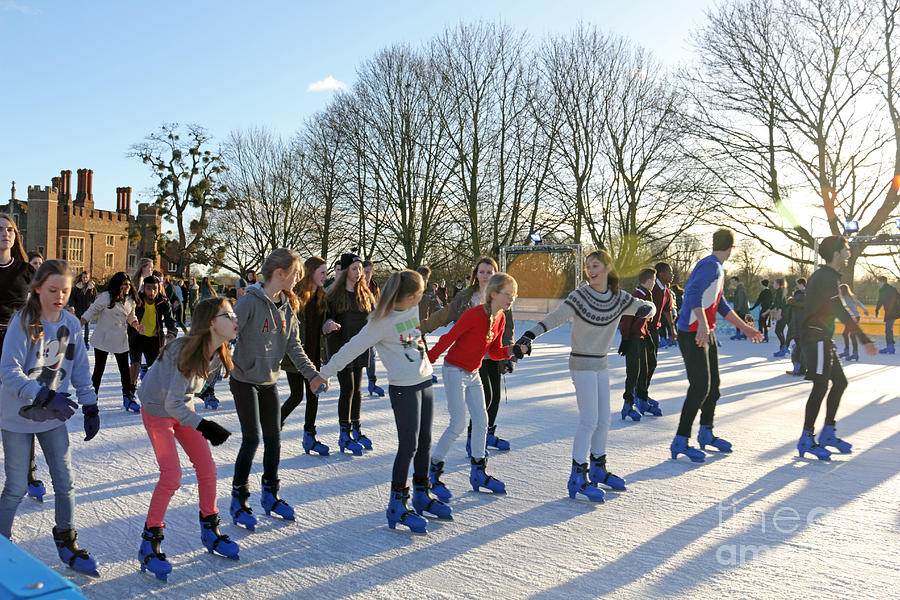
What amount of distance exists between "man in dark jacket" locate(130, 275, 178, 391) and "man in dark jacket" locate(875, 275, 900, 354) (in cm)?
1521

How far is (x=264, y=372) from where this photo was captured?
398 centimetres

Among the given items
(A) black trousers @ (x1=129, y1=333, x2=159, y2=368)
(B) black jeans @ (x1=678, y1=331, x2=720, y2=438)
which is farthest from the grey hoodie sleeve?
(A) black trousers @ (x1=129, y1=333, x2=159, y2=368)

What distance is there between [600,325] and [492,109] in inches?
1013

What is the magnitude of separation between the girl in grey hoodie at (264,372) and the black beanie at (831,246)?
4276 mm

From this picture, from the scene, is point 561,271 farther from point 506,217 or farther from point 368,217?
point 368,217

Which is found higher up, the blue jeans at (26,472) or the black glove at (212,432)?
the black glove at (212,432)

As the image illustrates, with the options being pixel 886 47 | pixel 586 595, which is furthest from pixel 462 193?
pixel 586 595

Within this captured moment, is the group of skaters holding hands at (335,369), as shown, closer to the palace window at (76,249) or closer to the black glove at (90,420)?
the black glove at (90,420)

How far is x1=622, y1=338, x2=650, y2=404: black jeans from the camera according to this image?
A: 24.8ft

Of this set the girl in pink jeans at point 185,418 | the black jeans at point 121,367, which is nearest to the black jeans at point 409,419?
the girl in pink jeans at point 185,418

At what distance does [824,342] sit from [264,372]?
14.4 ft

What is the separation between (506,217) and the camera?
99.4 ft

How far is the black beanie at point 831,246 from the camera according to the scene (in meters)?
5.92

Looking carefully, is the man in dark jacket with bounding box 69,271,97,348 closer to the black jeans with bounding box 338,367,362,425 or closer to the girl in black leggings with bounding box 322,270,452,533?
the black jeans with bounding box 338,367,362,425
